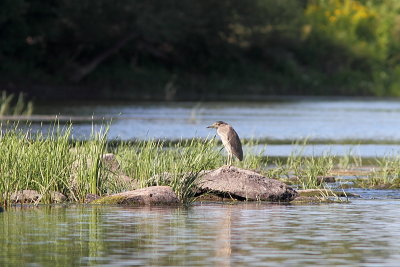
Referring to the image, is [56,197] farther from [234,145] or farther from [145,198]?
[234,145]

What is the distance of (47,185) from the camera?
18.1 meters

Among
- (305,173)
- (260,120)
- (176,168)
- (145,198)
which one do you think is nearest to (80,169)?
(145,198)

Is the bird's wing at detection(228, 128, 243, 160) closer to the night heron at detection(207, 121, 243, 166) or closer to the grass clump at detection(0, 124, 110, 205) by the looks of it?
the night heron at detection(207, 121, 243, 166)

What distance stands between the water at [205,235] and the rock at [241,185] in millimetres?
359

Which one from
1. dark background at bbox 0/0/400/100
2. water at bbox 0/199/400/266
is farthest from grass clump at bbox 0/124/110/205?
dark background at bbox 0/0/400/100

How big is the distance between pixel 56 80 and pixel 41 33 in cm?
555

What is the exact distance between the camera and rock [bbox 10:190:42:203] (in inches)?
712

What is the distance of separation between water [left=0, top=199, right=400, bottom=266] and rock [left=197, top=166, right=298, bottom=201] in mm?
359

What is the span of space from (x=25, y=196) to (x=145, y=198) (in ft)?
5.92

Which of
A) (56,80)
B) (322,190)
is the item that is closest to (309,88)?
(56,80)

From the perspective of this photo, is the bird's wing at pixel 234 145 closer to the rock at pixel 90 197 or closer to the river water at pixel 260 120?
the rock at pixel 90 197

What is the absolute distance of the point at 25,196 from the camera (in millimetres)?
18203

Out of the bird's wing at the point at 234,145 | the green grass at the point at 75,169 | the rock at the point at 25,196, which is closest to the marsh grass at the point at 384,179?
the bird's wing at the point at 234,145

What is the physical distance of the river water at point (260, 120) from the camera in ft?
127
